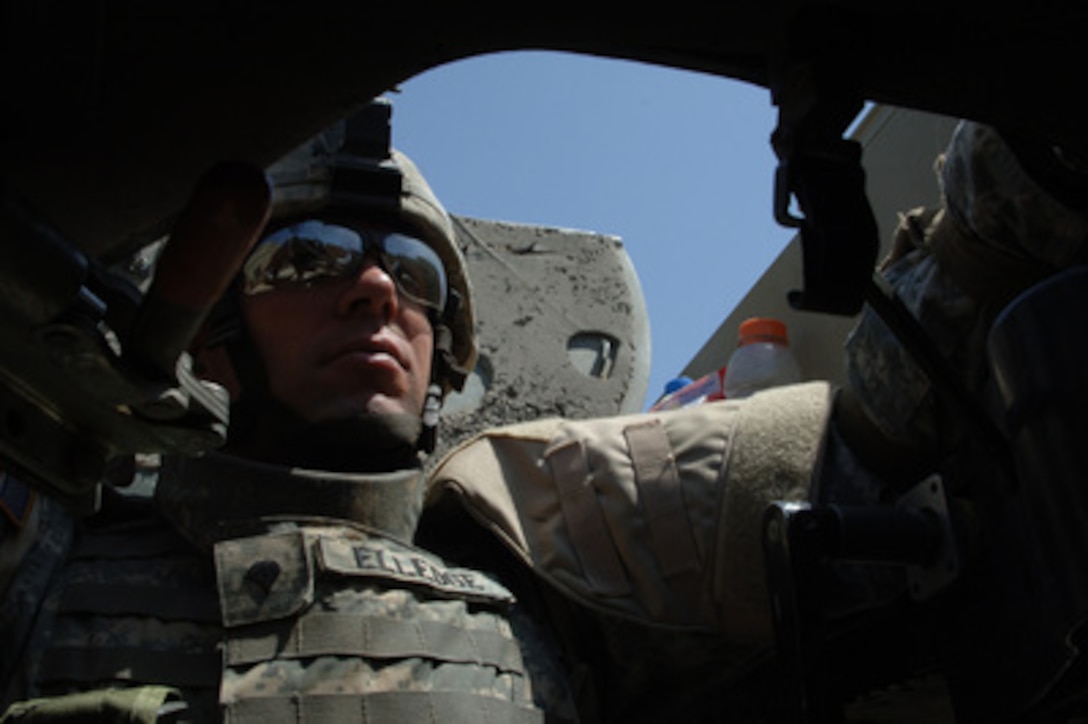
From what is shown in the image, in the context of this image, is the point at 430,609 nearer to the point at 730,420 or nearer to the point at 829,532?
the point at 730,420

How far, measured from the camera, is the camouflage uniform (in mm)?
1632

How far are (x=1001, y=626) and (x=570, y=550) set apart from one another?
3.20 feet

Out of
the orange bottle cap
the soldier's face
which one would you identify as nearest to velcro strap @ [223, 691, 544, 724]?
the soldier's face

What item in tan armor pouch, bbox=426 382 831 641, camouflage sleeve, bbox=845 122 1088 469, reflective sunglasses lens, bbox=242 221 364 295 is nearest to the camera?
camouflage sleeve, bbox=845 122 1088 469

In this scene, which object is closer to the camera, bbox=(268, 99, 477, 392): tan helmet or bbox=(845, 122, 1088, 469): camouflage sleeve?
bbox=(845, 122, 1088, 469): camouflage sleeve

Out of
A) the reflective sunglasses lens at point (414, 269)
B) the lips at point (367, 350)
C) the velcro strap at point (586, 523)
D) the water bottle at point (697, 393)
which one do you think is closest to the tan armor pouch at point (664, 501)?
the velcro strap at point (586, 523)

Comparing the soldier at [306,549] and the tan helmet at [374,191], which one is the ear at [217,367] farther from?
the tan helmet at [374,191]

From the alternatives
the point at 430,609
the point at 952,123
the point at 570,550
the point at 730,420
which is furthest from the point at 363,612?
the point at 952,123

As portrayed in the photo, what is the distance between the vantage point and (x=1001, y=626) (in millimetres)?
1102

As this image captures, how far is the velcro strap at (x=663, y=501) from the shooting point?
1.91m

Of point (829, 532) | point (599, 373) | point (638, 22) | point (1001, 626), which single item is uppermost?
point (599, 373)

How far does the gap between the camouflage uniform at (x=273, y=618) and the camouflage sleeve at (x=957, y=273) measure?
0.71m

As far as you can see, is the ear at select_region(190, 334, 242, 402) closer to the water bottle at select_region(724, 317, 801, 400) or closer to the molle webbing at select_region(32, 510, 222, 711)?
the molle webbing at select_region(32, 510, 222, 711)

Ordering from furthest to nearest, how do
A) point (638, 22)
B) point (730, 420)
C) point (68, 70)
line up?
point (730, 420) → point (638, 22) → point (68, 70)
